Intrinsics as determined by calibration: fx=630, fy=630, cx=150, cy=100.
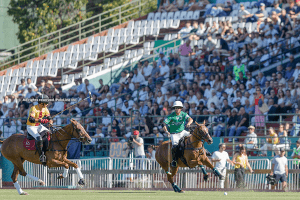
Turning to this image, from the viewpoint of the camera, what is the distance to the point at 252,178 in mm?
21531

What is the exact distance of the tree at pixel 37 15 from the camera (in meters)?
45.1

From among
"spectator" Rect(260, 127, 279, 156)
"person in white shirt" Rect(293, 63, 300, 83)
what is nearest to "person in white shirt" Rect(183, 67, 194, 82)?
Result: "person in white shirt" Rect(293, 63, 300, 83)

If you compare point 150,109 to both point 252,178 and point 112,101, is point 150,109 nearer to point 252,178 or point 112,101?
point 112,101

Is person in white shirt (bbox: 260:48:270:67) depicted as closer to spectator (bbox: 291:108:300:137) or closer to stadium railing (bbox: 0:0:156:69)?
spectator (bbox: 291:108:300:137)

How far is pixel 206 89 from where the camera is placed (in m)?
26.1

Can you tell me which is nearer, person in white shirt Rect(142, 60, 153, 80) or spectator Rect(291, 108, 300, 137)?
spectator Rect(291, 108, 300, 137)

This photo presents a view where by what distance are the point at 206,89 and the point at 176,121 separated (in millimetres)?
8650

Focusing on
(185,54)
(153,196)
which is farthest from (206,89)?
(153,196)

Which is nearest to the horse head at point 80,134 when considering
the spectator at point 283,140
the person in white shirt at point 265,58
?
the spectator at point 283,140

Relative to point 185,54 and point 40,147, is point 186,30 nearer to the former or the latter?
point 185,54

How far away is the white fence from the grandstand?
45.2 inches

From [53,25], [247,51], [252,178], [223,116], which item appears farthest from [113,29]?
[252,178]

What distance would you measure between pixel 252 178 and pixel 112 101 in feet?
30.6

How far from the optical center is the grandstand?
23.8 metres
